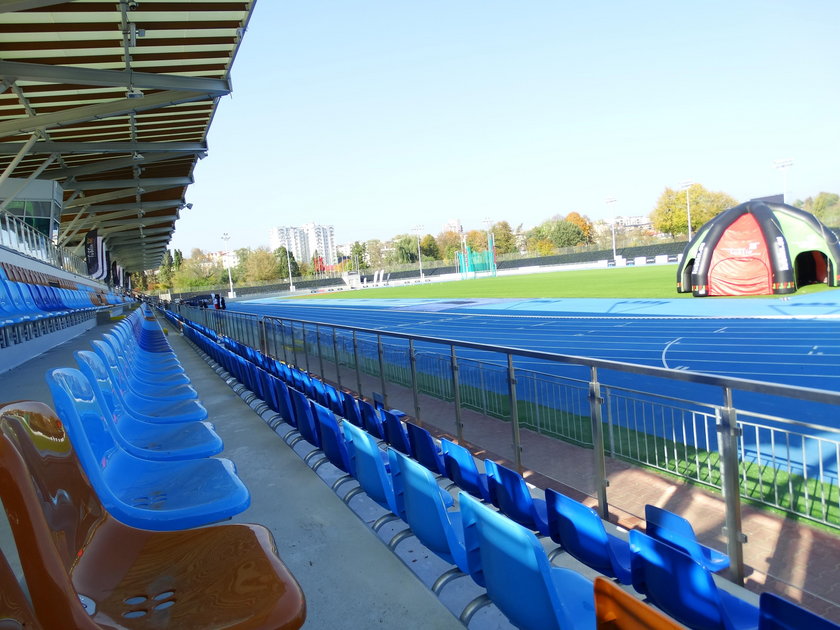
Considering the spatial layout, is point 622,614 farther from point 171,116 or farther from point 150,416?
point 171,116

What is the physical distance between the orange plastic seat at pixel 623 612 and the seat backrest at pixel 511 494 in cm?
145

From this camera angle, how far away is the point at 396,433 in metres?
3.75

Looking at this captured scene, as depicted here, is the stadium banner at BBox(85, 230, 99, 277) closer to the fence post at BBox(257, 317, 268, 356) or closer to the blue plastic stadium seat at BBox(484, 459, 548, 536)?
the fence post at BBox(257, 317, 268, 356)

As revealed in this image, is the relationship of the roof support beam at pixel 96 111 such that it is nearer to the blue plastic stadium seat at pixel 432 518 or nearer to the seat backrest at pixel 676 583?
the blue plastic stadium seat at pixel 432 518

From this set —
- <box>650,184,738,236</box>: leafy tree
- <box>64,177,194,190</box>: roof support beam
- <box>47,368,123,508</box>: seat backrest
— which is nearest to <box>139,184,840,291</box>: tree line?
<box>650,184,738,236</box>: leafy tree

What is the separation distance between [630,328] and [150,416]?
12.6 metres

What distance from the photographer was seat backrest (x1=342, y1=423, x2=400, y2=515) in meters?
2.69

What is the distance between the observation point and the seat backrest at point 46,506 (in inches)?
44.0

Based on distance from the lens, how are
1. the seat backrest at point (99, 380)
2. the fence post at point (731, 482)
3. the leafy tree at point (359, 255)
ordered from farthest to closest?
1. the leafy tree at point (359, 255)
2. the seat backrest at point (99, 380)
3. the fence post at point (731, 482)

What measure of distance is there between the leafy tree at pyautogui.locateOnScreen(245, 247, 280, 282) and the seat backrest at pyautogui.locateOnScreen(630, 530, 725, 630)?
102 metres

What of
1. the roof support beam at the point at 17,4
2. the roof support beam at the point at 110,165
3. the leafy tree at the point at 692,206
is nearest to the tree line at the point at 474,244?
the leafy tree at the point at 692,206

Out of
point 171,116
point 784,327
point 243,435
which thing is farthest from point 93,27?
point 784,327

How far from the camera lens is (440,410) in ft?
21.1

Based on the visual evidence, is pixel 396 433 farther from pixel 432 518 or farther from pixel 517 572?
pixel 517 572
